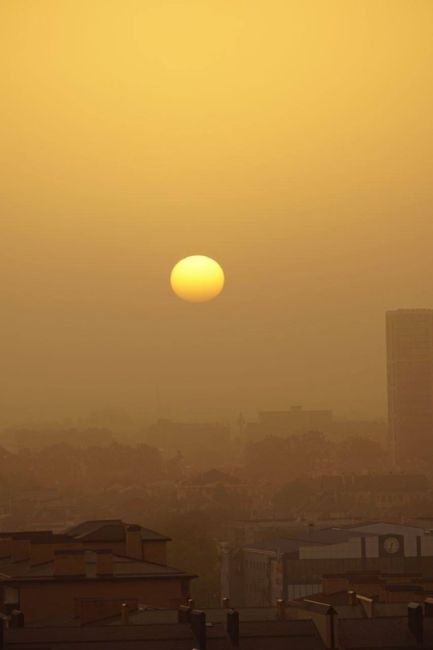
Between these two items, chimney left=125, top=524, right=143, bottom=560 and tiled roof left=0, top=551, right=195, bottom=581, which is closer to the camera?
tiled roof left=0, top=551, right=195, bottom=581

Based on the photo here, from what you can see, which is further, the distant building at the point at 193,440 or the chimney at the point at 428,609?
the distant building at the point at 193,440

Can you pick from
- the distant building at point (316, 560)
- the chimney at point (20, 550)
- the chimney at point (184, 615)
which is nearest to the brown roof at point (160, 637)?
the chimney at point (184, 615)

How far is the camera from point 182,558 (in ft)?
245

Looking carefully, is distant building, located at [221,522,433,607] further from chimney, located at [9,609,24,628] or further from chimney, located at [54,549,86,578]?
chimney, located at [9,609,24,628]

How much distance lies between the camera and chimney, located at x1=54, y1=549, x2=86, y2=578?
31.4m

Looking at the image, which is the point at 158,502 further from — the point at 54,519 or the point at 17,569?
the point at 17,569

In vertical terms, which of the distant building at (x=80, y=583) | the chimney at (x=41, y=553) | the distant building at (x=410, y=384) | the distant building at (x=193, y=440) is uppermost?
the distant building at (x=410, y=384)

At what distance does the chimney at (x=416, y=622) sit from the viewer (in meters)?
21.1

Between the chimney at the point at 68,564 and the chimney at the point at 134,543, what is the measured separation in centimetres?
434

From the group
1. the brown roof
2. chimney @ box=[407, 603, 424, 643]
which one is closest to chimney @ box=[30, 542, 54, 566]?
the brown roof

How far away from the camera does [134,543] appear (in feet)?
121

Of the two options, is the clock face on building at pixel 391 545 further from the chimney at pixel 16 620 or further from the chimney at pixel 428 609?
the chimney at pixel 16 620

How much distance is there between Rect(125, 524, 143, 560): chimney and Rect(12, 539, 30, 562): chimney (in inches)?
82.7

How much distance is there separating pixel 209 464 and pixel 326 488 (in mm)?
21727
